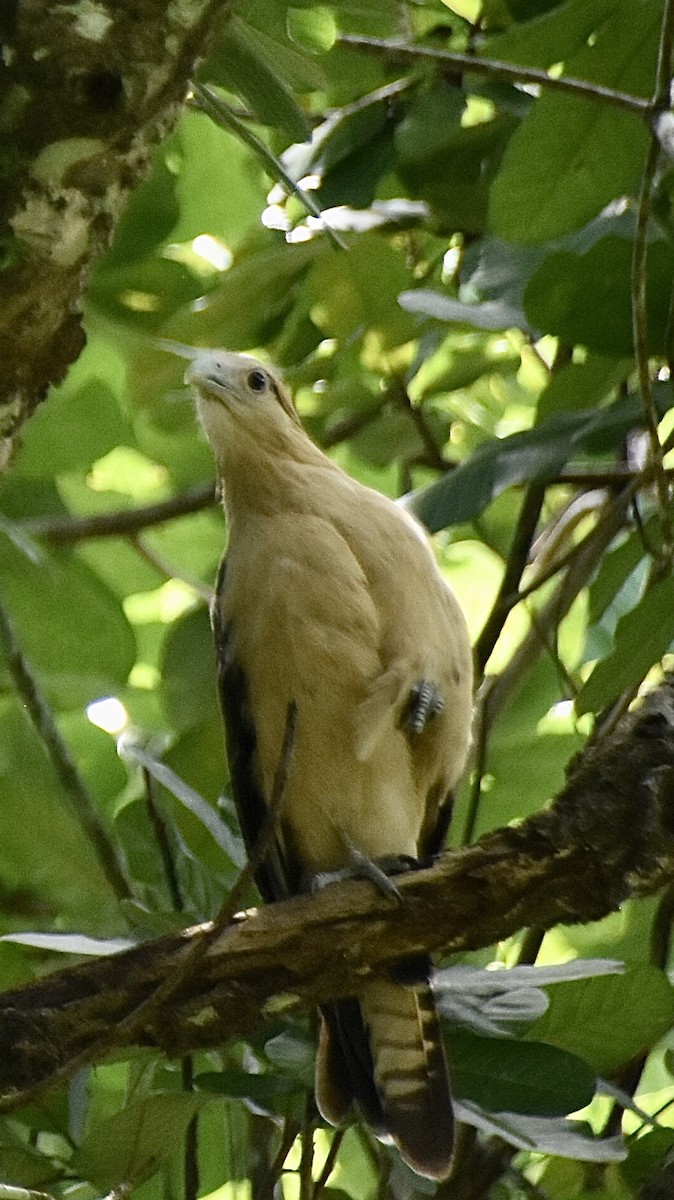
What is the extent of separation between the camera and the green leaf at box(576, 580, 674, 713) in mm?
2072

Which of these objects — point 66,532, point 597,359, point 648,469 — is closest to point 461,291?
point 597,359

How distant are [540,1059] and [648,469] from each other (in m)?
0.95

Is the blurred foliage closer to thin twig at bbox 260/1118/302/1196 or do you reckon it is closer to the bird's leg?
thin twig at bbox 260/1118/302/1196

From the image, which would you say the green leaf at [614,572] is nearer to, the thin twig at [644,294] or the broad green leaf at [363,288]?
the thin twig at [644,294]

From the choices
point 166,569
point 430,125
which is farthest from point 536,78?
point 166,569

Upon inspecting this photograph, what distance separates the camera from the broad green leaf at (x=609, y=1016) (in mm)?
2170

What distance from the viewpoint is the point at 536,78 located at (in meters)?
2.31

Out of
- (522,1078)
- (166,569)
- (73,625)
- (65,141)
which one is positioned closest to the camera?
(65,141)

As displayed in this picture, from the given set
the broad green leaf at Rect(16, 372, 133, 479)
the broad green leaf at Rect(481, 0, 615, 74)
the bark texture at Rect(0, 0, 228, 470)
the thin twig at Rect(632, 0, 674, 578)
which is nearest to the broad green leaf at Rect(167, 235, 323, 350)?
the broad green leaf at Rect(16, 372, 133, 479)

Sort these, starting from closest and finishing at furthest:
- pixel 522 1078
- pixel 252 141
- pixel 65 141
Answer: pixel 65 141
pixel 252 141
pixel 522 1078

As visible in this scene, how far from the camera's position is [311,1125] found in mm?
2346

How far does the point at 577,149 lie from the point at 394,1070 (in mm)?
1536

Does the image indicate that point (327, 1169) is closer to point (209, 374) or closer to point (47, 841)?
point (47, 841)

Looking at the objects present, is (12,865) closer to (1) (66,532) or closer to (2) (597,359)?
(1) (66,532)
